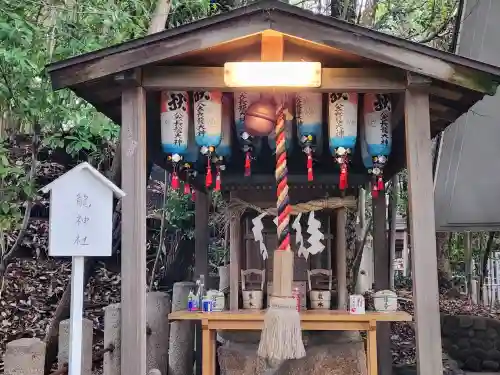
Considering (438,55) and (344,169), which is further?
(344,169)

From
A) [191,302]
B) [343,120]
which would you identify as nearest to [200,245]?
[191,302]

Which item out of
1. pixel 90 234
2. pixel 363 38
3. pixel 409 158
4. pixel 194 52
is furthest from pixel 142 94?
pixel 409 158

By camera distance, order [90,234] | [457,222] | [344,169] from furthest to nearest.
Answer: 1. [457,222]
2. [344,169]
3. [90,234]

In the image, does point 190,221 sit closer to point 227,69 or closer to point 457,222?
point 457,222

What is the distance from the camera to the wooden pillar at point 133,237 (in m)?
3.96

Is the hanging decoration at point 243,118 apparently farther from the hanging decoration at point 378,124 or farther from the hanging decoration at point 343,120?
the hanging decoration at point 378,124

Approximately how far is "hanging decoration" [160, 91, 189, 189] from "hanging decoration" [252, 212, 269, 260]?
168cm

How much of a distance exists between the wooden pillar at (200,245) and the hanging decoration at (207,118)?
2292 mm

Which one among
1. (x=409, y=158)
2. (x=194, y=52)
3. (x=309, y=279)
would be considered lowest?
(x=309, y=279)

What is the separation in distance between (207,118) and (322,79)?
127cm

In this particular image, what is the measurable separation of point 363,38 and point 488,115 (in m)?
4.05

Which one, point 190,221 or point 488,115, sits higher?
point 488,115

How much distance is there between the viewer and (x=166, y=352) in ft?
20.7

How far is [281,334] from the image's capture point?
13.3 ft
